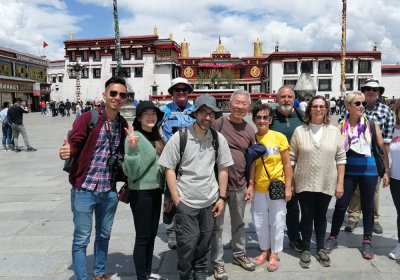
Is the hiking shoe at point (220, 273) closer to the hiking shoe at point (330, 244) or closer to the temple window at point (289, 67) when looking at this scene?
the hiking shoe at point (330, 244)

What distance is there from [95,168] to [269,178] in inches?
73.1

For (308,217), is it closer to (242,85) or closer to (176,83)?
(176,83)

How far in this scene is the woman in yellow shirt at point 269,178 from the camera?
12.9ft

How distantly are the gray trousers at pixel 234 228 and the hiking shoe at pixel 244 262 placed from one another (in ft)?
0.14

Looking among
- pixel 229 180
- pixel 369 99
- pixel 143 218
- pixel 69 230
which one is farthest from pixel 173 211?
pixel 369 99

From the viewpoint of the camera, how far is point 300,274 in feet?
12.5

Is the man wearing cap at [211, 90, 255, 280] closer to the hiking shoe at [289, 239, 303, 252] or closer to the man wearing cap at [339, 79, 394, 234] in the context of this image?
the hiking shoe at [289, 239, 303, 252]

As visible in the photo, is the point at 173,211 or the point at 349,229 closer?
the point at 173,211

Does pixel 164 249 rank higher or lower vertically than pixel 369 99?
lower

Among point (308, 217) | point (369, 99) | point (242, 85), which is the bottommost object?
point (308, 217)

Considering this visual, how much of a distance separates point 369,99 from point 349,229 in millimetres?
1819

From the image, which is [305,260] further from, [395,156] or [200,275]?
[395,156]

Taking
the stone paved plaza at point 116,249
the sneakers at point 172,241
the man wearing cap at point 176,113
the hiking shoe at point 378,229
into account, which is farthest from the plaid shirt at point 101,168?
the hiking shoe at point 378,229

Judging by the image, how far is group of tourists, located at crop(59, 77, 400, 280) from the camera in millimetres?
3393
